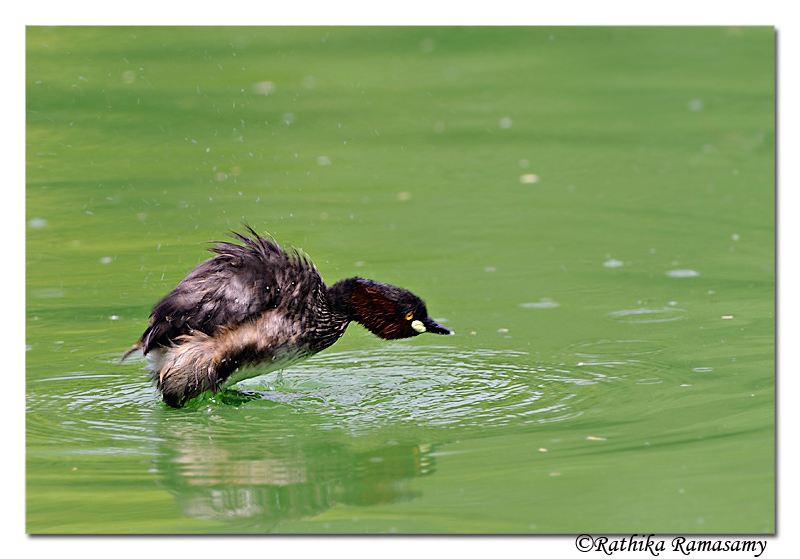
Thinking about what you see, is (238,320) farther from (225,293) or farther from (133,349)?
(133,349)

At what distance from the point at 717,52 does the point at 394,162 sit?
149 inches

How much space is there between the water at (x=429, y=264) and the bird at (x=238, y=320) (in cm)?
25

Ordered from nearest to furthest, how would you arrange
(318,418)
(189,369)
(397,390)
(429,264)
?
(318,418)
(189,369)
(397,390)
(429,264)

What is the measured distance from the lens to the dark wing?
833 cm

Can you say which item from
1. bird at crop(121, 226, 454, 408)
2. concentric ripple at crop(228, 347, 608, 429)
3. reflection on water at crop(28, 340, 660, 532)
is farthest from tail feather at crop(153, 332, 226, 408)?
concentric ripple at crop(228, 347, 608, 429)

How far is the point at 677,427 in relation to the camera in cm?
796

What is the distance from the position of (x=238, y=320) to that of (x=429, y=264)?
2.98m

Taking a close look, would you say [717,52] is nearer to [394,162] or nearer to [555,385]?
[394,162]

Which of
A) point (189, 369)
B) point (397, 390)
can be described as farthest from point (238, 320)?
point (397, 390)

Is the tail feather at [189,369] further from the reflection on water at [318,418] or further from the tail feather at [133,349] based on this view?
the tail feather at [133,349]

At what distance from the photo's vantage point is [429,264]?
36.0 ft

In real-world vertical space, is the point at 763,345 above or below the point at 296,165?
below

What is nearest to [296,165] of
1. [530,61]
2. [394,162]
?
[394,162]

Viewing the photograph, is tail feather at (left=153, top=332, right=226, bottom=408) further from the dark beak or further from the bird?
the dark beak
